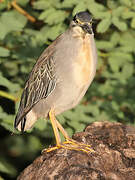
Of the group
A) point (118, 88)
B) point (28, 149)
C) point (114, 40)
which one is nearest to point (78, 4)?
point (114, 40)

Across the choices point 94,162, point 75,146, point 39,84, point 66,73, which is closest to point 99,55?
point 39,84

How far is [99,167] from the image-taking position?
5035mm

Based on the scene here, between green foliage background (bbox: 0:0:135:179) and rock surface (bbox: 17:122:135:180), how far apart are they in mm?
1042

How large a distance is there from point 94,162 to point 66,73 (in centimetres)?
106

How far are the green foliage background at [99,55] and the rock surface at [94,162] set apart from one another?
1042 millimetres

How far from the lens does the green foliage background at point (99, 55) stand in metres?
6.71

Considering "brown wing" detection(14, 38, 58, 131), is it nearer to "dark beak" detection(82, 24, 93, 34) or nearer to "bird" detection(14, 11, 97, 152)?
"bird" detection(14, 11, 97, 152)

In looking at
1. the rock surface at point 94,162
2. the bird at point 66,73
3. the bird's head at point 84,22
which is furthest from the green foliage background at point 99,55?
the rock surface at point 94,162

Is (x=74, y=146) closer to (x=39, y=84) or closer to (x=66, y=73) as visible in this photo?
(x=66, y=73)

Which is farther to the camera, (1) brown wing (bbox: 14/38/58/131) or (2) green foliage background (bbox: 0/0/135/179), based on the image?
(2) green foliage background (bbox: 0/0/135/179)

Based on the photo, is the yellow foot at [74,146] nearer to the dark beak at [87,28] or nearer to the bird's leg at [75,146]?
the bird's leg at [75,146]

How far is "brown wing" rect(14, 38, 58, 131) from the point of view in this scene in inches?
233

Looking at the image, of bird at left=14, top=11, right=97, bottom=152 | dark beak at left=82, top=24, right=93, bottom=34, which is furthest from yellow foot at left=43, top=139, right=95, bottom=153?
dark beak at left=82, top=24, right=93, bottom=34

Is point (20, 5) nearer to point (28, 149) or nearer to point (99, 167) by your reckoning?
point (28, 149)
